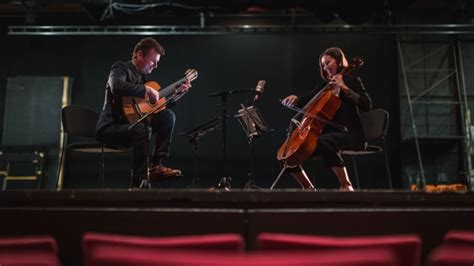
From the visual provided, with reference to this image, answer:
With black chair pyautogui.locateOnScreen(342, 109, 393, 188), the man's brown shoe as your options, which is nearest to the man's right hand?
the man's brown shoe

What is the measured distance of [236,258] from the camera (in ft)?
2.13

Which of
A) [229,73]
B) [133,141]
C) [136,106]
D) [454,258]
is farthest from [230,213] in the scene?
[229,73]

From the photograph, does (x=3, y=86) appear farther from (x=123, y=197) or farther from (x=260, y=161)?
(x=123, y=197)

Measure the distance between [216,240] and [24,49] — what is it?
6.69m

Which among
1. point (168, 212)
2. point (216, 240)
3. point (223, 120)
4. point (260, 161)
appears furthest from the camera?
point (260, 161)

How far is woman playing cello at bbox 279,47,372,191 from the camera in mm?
3355

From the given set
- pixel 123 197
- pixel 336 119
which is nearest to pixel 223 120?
pixel 336 119

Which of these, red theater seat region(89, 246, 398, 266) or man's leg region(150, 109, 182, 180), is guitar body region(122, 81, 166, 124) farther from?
red theater seat region(89, 246, 398, 266)

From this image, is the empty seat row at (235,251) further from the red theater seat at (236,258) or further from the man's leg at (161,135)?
the man's leg at (161,135)

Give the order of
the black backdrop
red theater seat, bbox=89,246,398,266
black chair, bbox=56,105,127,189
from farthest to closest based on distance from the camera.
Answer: the black backdrop
black chair, bbox=56,105,127,189
red theater seat, bbox=89,246,398,266

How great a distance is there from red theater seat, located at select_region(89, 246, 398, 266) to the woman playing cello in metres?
2.63

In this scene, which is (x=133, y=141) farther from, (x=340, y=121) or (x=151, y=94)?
(x=340, y=121)

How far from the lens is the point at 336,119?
11.8 feet

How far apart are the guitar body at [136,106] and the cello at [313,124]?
1.04m
